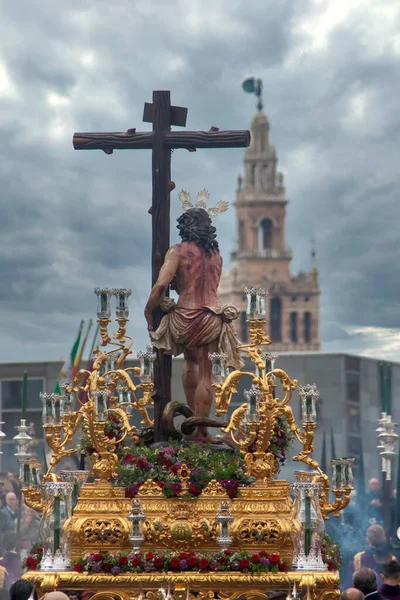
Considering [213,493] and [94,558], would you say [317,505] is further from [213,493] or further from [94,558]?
[94,558]

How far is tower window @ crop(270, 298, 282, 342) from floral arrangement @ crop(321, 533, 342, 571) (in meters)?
143

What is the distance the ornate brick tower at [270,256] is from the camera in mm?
168625

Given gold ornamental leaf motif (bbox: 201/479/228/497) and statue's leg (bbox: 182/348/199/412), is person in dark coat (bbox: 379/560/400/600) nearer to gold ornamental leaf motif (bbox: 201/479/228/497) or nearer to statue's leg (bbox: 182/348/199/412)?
gold ornamental leaf motif (bbox: 201/479/228/497)

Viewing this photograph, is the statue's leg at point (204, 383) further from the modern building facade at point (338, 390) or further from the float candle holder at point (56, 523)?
the modern building facade at point (338, 390)

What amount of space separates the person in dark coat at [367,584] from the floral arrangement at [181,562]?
247 centimetres

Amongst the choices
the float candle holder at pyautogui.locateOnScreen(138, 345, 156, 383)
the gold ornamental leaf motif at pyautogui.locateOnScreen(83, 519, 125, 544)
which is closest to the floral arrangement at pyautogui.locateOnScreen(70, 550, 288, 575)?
the gold ornamental leaf motif at pyautogui.locateOnScreen(83, 519, 125, 544)

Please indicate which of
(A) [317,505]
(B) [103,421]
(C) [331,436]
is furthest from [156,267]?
(C) [331,436]

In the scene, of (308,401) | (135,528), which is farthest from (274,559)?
(308,401)

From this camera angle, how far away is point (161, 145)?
2241 centimetres

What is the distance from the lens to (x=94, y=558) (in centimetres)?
1964

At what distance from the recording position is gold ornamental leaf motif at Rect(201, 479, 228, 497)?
66.2 ft

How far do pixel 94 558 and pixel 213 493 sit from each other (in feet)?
5.35

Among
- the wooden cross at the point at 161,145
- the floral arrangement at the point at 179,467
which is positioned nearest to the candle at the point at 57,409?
the floral arrangement at the point at 179,467

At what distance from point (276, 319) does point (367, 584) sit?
152274 mm
